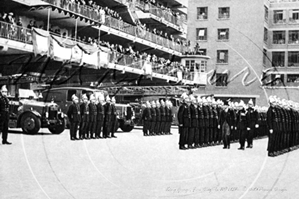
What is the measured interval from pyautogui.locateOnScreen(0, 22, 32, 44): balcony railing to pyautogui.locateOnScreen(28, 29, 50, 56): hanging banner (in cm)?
26

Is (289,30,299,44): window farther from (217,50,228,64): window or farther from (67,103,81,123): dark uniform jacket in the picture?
(67,103,81,123): dark uniform jacket

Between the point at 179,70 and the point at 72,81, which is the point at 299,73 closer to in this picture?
the point at 179,70

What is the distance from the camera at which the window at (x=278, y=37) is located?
287cm

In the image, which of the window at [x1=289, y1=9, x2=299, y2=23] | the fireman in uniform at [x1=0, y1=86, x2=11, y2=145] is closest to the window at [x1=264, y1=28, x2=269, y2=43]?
the window at [x1=289, y1=9, x2=299, y2=23]

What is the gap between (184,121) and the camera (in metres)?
5.58

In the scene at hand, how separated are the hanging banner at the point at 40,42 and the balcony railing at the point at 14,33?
256mm

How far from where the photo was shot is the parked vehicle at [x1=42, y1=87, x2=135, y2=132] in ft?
24.7

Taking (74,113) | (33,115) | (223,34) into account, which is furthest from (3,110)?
(223,34)

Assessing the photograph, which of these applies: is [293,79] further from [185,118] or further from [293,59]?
[185,118]

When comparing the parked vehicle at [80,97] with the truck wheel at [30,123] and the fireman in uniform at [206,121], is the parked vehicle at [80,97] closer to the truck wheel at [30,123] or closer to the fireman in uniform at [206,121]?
the truck wheel at [30,123]

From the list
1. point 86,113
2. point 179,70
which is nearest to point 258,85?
point 179,70

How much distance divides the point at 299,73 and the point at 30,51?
11.7m

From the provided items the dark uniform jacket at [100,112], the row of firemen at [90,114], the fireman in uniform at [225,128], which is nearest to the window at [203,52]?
the fireman in uniform at [225,128]

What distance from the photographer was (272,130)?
7.93 meters
